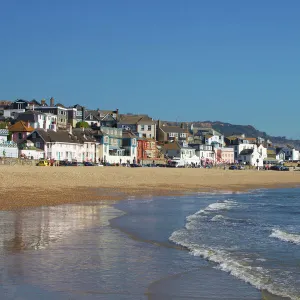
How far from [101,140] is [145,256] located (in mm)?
78695

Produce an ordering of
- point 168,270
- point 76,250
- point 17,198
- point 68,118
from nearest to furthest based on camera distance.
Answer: point 168,270, point 76,250, point 17,198, point 68,118

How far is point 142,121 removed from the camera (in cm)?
11188

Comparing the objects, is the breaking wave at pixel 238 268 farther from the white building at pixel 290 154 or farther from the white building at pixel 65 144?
the white building at pixel 290 154

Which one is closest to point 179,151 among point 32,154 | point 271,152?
point 32,154

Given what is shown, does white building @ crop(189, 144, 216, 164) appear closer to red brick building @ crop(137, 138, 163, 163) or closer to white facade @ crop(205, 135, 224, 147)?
white facade @ crop(205, 135, 224, 147)

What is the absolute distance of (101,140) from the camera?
90188mm

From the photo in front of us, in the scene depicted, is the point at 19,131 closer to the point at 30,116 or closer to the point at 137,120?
the point at 30,116

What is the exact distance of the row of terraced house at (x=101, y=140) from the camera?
7762 cm

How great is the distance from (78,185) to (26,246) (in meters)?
24.1

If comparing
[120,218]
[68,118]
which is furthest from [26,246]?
[68,118]

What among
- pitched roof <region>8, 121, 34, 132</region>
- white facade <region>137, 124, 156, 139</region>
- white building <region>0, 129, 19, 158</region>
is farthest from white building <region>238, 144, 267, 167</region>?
white building <region>0, 129, 19, 158</region>

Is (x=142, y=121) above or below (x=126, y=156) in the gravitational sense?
above

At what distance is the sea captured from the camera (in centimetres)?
897

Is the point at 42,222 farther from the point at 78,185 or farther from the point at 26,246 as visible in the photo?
the point at 78,185
